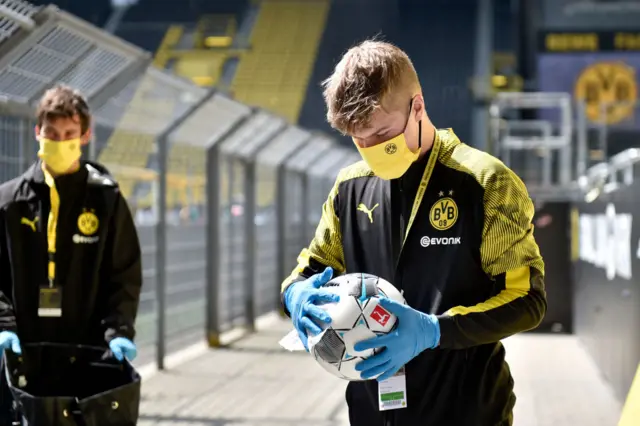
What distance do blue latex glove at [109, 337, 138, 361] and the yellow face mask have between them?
2.13 feet

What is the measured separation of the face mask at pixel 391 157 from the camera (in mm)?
2131

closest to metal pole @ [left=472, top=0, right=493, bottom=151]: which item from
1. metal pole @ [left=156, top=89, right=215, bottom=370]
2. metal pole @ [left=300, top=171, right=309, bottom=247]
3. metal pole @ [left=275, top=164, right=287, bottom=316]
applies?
metal pole @ [left=300, top=171, right=309, bottom=247]

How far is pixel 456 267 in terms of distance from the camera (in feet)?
7.07

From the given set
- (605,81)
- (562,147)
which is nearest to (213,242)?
(562,147)

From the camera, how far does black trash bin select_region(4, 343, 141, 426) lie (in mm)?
3289

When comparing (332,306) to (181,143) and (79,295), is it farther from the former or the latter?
(181,143)

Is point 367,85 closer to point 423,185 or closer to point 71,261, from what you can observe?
point 423,185

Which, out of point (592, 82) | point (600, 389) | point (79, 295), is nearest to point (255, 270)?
point (600, 389)

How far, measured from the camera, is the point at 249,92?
32844 mm

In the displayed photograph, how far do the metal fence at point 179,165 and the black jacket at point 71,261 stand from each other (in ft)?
3.56

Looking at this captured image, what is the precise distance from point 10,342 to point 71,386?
0.30 m

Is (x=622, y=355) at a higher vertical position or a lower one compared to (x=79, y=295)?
lower

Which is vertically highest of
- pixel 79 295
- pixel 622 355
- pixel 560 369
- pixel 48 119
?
pixel 48 119

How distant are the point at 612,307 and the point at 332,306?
5.60m
